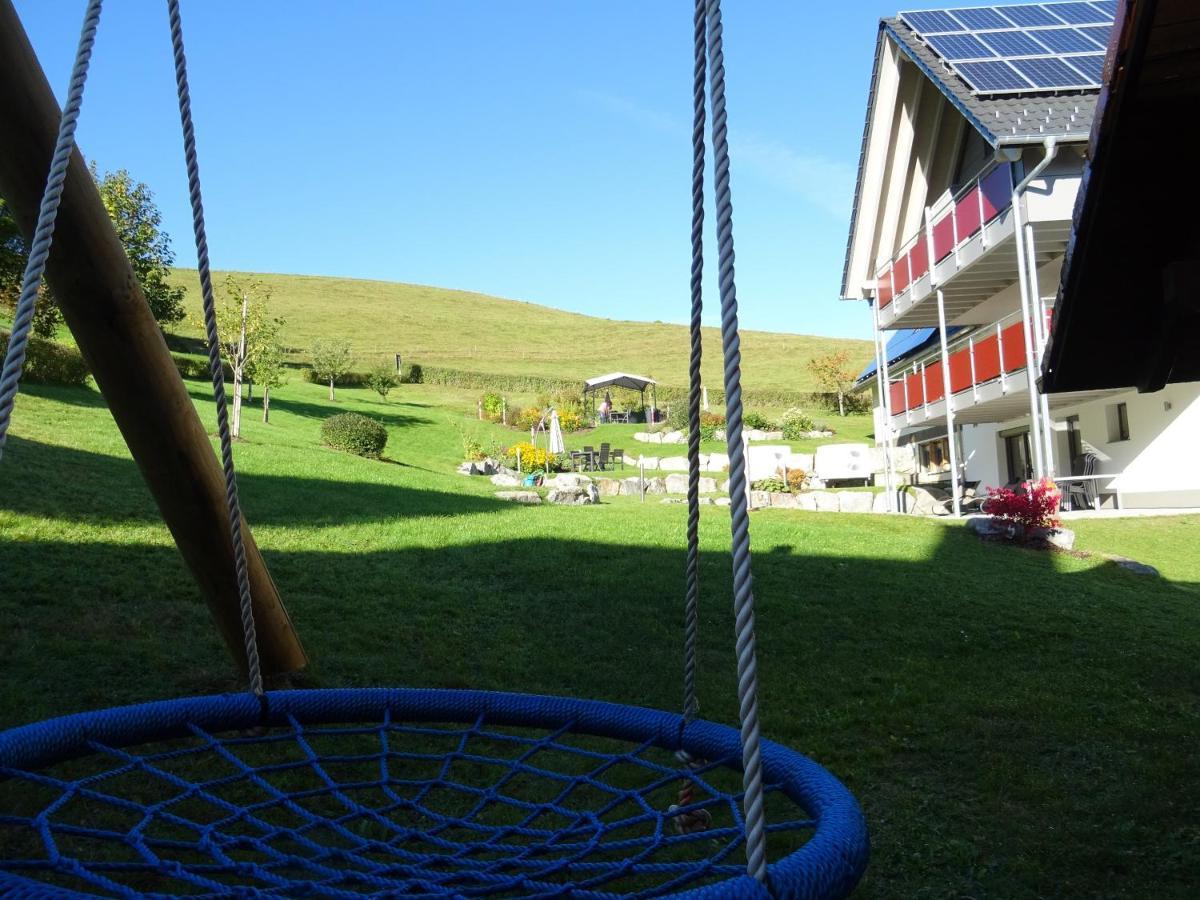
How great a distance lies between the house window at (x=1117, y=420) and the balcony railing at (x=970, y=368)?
7.51 feet

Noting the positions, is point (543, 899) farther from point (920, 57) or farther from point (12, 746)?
point (920, 57)

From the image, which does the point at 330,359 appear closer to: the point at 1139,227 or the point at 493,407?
the point at 493,407

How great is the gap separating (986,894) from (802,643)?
333cm

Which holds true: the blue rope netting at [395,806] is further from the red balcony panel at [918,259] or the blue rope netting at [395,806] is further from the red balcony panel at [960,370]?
the red balcony panel at [918,259]

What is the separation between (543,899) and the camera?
5.00 feet

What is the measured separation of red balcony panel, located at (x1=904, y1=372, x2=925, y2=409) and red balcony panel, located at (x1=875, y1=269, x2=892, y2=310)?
7.69 ft

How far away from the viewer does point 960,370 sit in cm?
1805

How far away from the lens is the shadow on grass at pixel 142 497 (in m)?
8.75

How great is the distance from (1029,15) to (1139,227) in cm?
1599

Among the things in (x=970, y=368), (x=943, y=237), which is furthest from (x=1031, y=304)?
(x=943, y=237)

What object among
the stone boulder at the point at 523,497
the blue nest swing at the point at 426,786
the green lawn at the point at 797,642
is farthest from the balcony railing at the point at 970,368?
the blue nest swing at the point at 426,786

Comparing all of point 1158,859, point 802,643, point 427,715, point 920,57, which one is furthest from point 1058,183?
point 427,715

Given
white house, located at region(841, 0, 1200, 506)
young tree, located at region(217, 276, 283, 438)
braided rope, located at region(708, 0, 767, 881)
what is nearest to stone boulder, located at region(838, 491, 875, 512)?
white house, located at region(841, 0, 1200, 506)

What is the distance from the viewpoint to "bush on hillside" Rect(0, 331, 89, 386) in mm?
20594
